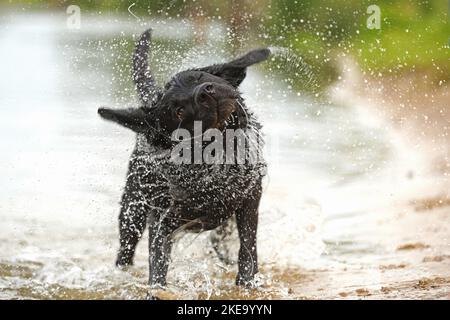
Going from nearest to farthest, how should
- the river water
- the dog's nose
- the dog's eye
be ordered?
the dog's nose → the dog's eye → the river water

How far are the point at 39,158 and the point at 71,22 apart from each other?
156 cm

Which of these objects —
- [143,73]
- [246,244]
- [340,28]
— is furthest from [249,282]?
[340,28]

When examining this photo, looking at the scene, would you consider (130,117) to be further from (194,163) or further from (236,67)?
(236,67)

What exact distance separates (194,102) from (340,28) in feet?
15.5

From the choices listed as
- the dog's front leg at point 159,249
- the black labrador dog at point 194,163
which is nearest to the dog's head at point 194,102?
the black labrador dog at point 194,163

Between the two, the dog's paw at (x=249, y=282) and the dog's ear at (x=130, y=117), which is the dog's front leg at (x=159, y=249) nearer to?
the dog's paw at (x=249, y=282)

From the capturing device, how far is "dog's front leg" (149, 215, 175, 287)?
4.92 meters

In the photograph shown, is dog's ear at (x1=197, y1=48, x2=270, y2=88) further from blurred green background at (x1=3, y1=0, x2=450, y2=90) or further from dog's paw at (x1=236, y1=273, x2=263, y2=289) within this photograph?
blurred green background at (x1=3, y1=0, x2=450, y2=90)

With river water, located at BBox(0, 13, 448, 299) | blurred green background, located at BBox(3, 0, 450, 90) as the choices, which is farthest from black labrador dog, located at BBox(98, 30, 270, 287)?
blurred green background, located at BBox(3, 0, 450, 90)

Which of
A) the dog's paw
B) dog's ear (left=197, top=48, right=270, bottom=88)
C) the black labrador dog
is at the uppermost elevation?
dog's ear (left=197, top=48, right=270, bottom=88)

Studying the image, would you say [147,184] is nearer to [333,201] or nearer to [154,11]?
[333,201]

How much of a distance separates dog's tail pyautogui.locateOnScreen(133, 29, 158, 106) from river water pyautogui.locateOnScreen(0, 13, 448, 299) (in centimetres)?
20

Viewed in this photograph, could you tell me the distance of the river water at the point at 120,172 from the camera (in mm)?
5660

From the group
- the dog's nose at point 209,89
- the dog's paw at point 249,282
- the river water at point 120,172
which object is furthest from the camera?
the river water at point 120,172
